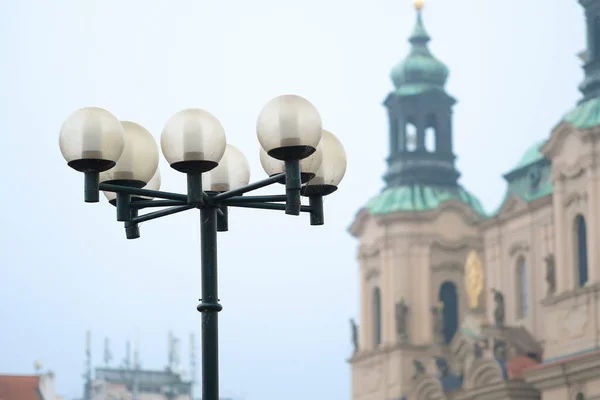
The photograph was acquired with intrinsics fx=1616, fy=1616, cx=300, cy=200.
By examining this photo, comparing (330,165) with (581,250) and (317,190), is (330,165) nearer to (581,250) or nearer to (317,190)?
(317,190)

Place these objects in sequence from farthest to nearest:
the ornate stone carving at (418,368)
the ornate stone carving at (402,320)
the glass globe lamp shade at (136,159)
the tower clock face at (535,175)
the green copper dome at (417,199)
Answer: the green copper dome at (417,199) < the ornate stone carving at (402,320) < the ornate stone carving at (418,368) < the tower clock face at (535,175) < the glass globe lamp shade at (136,159)

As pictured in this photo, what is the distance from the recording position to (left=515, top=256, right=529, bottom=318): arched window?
6056cm

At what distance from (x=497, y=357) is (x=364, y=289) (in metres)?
13.6

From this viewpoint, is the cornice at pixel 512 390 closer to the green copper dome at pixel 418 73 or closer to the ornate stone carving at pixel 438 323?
the ornate stone carving at pixel 438 323

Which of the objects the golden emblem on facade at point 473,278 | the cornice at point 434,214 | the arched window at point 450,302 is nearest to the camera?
the golden emblem on facade at point 473,278

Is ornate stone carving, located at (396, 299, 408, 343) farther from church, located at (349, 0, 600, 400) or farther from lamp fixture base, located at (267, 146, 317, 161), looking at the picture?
lamp fixture base, located at (267, 146, 317, 161)

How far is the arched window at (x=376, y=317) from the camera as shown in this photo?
66.7 m

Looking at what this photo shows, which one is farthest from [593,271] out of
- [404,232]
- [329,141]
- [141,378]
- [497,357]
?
[141,378]

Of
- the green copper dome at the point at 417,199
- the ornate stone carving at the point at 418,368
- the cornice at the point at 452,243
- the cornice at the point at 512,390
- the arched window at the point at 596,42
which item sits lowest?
the cornice at the point at 512,390

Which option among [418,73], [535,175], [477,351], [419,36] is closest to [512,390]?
[477,351]

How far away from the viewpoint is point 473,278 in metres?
60.9

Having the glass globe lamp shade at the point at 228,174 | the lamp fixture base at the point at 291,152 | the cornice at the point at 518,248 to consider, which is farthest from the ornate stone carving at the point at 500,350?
the lamp fixture base at the point at 291,152

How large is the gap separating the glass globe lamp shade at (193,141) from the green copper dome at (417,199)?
53.2 meters

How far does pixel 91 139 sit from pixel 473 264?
163ft
